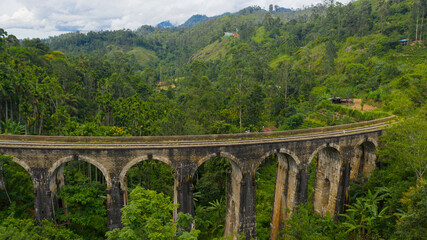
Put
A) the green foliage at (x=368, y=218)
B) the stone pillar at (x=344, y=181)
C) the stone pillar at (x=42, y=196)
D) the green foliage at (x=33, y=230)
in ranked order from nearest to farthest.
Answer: the green foliage at (x=33, y=230), the stone pillar at (x=42, y=196), the green foliage at (x=368, y=218), the stone pillar at (x=344, y=181)

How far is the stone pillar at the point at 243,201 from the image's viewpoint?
81.3 ft

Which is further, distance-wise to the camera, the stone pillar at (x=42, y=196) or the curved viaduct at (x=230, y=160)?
the curved viaduct at (x=230, y=160)

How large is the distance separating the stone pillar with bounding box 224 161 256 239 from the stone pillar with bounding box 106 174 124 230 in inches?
408

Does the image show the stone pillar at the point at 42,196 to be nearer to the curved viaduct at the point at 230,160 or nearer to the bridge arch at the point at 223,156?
the curved viaduct at the point at 230,160

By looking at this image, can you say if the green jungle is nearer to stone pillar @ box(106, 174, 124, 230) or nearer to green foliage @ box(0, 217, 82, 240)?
green foliage @ box(0, 217, 82, 240)

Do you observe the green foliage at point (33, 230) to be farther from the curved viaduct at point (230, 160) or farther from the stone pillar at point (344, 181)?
the stone pillar at point (344, 181)

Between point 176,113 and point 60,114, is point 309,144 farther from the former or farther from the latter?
point 60,114

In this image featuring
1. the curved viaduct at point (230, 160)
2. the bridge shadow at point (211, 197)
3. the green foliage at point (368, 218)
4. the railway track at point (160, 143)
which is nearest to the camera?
the curved viaduct at point (230, 160)

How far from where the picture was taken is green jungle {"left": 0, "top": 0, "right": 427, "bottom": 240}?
2186 centimetres

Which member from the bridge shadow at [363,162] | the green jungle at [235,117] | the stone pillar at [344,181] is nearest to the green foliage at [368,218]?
the green jungle at [235,117]

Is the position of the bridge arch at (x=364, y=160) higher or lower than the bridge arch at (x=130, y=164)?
lower

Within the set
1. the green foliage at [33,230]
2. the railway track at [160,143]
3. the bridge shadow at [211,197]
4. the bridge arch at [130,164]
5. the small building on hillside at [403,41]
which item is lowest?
the bridge shadow at [211,197]

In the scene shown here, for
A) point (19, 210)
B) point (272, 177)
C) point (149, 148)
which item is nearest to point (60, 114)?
point (19, 210)

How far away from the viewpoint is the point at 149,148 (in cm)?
2230
